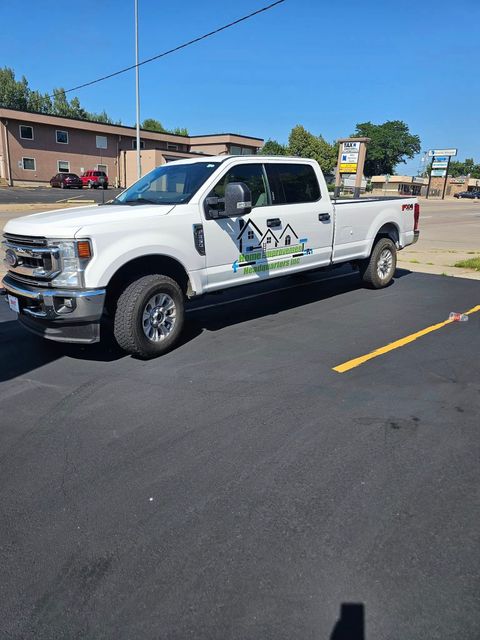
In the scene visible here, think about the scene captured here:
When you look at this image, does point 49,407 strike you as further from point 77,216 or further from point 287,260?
point 287,260

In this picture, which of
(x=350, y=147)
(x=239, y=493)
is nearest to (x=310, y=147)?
(x=350, y=147)

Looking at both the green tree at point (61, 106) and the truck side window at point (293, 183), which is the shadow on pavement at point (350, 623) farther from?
the green tree at point (61, 106)

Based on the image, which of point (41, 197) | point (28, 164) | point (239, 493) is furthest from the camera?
point (28, 164)

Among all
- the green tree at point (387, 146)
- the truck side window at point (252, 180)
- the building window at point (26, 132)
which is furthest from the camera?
the green tree at point (387, 146)

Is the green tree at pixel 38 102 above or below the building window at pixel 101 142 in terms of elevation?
above

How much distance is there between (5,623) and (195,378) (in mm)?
2743

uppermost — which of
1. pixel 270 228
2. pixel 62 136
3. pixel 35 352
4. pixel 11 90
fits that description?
pixel 11 90

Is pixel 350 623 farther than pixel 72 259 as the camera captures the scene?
No

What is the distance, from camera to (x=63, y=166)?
5025cm

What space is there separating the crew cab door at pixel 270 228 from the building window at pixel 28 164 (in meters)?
47.0

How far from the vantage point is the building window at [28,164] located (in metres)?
46.9

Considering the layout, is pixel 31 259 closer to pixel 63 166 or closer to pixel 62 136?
pixel 63 166

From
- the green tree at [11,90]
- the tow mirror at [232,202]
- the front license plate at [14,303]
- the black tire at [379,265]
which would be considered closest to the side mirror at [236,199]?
the tow mirror at [232,202]

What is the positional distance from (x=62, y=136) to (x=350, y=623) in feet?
180
